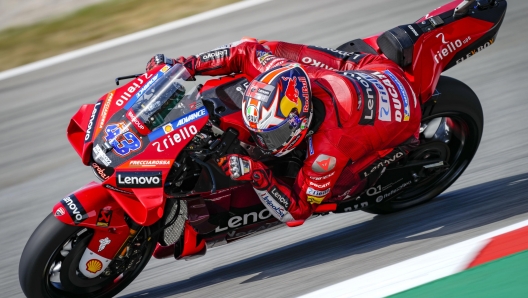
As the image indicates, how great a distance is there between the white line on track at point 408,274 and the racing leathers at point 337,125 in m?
0.59

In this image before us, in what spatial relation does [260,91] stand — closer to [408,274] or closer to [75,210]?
[75,210]

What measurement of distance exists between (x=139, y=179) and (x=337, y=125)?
1.27m

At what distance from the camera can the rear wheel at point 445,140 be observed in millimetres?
4914

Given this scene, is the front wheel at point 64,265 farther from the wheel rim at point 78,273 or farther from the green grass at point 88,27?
the green grass at point 88,27

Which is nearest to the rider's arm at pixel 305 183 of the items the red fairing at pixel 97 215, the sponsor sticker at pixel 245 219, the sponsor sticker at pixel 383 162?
the sponsor sticker at pixel 245 219

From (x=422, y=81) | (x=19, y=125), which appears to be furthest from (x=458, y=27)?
(x=19, y=125)

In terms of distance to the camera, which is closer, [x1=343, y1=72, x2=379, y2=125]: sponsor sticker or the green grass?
[x1=343, y1=72, x2=379, y2=125]: sponsor sticker

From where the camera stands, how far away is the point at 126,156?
151 inches

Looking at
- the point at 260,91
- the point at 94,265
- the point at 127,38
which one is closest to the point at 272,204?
the point at 260,91

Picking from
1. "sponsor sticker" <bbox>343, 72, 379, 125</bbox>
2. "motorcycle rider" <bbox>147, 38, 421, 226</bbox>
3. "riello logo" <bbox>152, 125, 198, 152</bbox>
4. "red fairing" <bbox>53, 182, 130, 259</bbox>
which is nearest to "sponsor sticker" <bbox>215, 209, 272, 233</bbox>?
"motorcycle rider" <bbox>147, 38, 421, 226</bbox>

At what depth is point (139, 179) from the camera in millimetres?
3803

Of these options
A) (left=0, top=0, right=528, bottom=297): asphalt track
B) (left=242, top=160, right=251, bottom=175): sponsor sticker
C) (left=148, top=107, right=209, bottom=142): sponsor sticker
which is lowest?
(left=0, top=0, right=528, bottom=297): asphalt track

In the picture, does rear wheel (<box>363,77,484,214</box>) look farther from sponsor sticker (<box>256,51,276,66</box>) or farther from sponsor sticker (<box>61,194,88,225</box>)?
sponsor sticker (<box>61,194,88,225</box>)

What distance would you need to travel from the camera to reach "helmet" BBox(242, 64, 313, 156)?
13.0 ft
